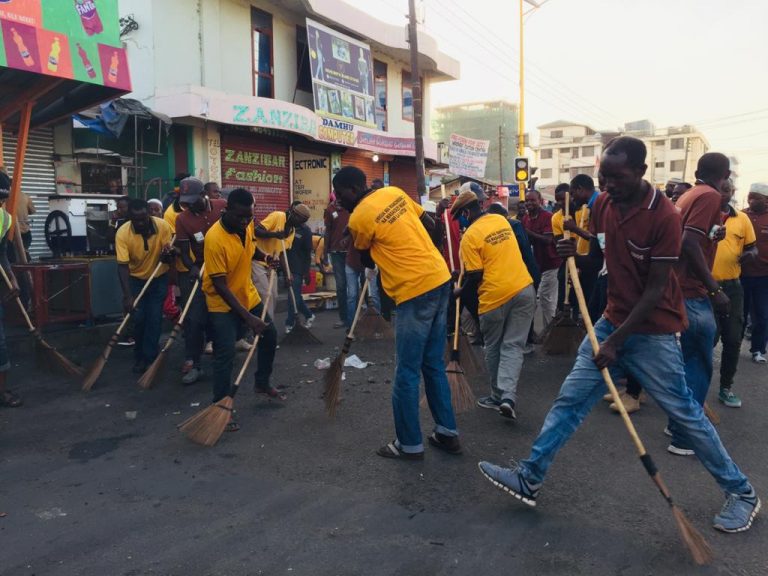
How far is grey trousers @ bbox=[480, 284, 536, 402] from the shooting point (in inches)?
192

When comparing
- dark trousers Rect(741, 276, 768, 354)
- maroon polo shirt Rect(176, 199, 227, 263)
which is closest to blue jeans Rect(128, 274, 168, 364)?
maroon polo shirt Rect(176, 199, 227, 263)

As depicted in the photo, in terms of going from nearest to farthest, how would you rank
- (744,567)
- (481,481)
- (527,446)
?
(744,567) → (481,481) → (527,446)

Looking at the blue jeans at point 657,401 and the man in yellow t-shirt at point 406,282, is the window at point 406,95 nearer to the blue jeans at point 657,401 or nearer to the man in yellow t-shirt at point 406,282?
the man in yellow t-shirt at point 406,282

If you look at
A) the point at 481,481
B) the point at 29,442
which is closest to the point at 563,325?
the point at 481,481

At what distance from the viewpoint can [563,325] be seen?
6.33m

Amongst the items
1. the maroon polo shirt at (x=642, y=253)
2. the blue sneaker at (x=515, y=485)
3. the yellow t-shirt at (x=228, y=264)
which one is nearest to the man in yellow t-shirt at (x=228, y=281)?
the yellow t-shirt at (x=228, y=264)

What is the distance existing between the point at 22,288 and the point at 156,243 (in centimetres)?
223

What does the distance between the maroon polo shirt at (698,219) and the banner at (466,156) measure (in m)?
Answer: 16.2

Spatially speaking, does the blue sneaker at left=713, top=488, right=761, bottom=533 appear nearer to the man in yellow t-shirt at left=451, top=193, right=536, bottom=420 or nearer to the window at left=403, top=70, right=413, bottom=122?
the man in yellow t-shirt at left=451, top=193, right=536, bottom=420

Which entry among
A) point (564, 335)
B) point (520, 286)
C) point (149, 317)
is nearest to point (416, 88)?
point (564, 335)

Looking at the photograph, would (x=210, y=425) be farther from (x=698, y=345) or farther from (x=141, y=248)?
(x=698, y=345)

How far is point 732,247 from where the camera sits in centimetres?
553

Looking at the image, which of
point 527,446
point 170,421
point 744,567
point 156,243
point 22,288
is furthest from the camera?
point 22,288

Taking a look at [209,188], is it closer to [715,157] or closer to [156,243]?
[156,243]
